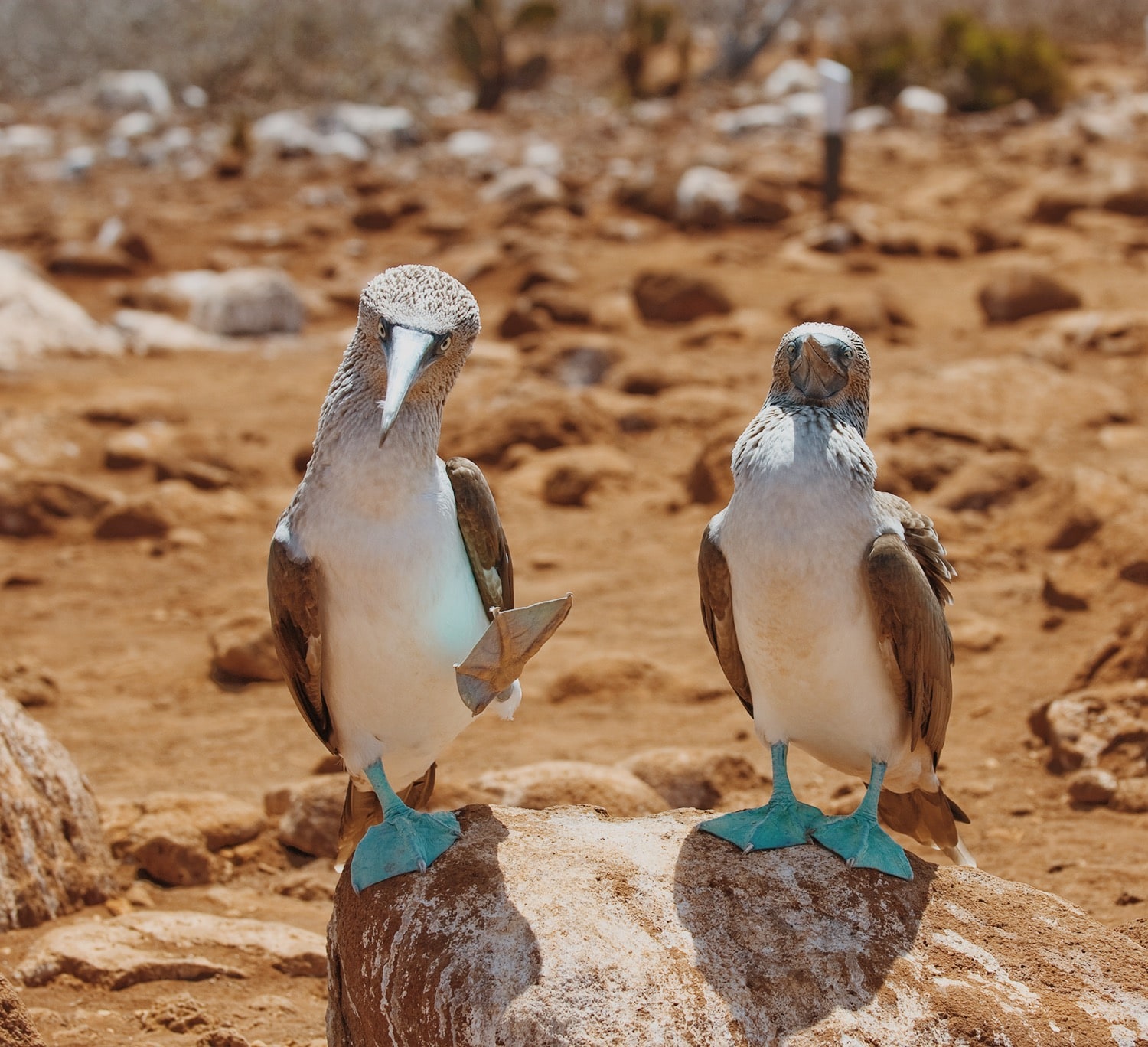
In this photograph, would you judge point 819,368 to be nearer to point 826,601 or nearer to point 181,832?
point 826,601

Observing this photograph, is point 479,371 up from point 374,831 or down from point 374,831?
down

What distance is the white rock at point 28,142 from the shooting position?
24.9 metres

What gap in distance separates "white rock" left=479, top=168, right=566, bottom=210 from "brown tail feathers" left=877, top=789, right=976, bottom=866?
15436 mm

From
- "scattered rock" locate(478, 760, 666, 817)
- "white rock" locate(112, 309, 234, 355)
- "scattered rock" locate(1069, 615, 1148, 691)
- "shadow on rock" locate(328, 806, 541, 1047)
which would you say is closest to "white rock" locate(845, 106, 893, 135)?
"white rock" locate(112, 309, 234, 355)

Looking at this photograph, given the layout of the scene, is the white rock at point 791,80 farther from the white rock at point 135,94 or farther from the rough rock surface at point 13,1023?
the rough rock surface at point 13,1023

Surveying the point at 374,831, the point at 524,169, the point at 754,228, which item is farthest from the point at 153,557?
the point at 524,169

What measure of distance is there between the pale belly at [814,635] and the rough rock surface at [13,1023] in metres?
2.09

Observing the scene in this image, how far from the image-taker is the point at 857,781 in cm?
627

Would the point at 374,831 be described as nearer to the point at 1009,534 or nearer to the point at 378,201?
the point at 1009,534

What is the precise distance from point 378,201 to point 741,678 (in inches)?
655

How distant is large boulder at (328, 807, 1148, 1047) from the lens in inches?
130

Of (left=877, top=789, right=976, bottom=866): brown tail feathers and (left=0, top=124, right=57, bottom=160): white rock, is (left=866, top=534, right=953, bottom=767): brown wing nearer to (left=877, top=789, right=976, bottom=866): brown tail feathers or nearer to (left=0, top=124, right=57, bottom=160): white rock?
(left=877, top=789, right=976, bottom=866): brown tail feathers

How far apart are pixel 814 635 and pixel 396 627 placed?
3.49ft

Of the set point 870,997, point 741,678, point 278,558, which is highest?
point 278,558
